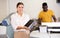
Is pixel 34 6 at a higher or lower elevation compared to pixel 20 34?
higher

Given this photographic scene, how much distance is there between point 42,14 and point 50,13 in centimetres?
21

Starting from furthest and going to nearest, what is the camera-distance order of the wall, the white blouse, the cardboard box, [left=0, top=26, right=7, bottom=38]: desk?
the wall
the white blouse
the cardboard box
[left=0, top=26, right=7, bottom=38]: desk

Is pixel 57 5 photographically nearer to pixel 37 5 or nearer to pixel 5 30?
pixel 37 5

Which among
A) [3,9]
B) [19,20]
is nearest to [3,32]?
[19,20]

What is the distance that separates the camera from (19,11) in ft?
9.78

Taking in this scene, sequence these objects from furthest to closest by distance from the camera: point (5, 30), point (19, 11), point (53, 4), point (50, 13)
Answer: point (53, 4) → point (50, 13) → point (19, 11) → point (5, 30)

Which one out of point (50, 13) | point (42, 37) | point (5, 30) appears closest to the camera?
point (5, 30)

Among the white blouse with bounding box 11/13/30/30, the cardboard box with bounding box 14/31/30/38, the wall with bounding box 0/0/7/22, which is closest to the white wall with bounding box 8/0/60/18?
the wall with bounding box 0/0/7/22

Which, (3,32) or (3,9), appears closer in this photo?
(3,32)

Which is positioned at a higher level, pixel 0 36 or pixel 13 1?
pixel 13 1

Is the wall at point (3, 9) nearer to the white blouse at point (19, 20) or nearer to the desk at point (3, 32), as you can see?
the white blouse at point (19, 20)

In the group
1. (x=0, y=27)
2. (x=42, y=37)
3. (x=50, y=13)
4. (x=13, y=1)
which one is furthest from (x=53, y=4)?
(x=0, y=27)

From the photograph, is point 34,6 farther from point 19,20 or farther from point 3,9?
point 19,20

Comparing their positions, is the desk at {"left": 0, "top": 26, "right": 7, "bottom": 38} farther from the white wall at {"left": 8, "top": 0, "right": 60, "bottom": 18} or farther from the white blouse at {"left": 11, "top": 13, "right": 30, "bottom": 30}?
the white wall at {"left": 8, "top": 0, "right": 60, "bottom": 18}
